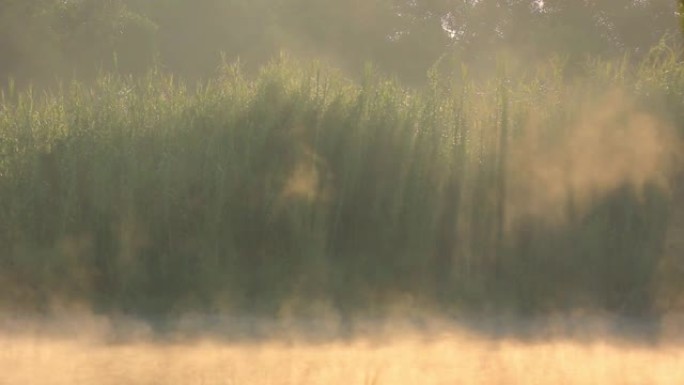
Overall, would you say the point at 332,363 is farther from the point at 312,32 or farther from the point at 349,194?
the point at 312,32

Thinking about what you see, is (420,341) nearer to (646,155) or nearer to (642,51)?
(646,155)

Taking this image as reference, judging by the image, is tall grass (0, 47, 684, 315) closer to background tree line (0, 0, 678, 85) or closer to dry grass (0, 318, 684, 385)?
dry grass (0, 318, 684, 385)

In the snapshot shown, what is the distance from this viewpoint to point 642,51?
76.3ft

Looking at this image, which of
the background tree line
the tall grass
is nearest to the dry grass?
the tall grass

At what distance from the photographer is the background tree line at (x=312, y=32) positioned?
22.7m

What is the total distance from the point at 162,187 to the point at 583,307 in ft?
14.8

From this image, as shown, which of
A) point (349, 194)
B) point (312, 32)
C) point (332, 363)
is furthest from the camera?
point (312, 32)

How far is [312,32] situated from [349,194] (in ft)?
50.8

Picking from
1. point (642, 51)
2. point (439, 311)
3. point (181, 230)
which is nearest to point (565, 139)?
point (439, 311)

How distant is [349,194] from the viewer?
11.2 m

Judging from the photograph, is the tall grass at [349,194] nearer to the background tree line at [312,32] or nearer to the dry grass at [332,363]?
the dry grass at [332,363]

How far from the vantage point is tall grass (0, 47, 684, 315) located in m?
10.5

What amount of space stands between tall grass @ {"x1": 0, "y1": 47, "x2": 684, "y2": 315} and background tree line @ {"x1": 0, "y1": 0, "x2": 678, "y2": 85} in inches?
337

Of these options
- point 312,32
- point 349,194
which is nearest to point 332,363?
point 349,194
